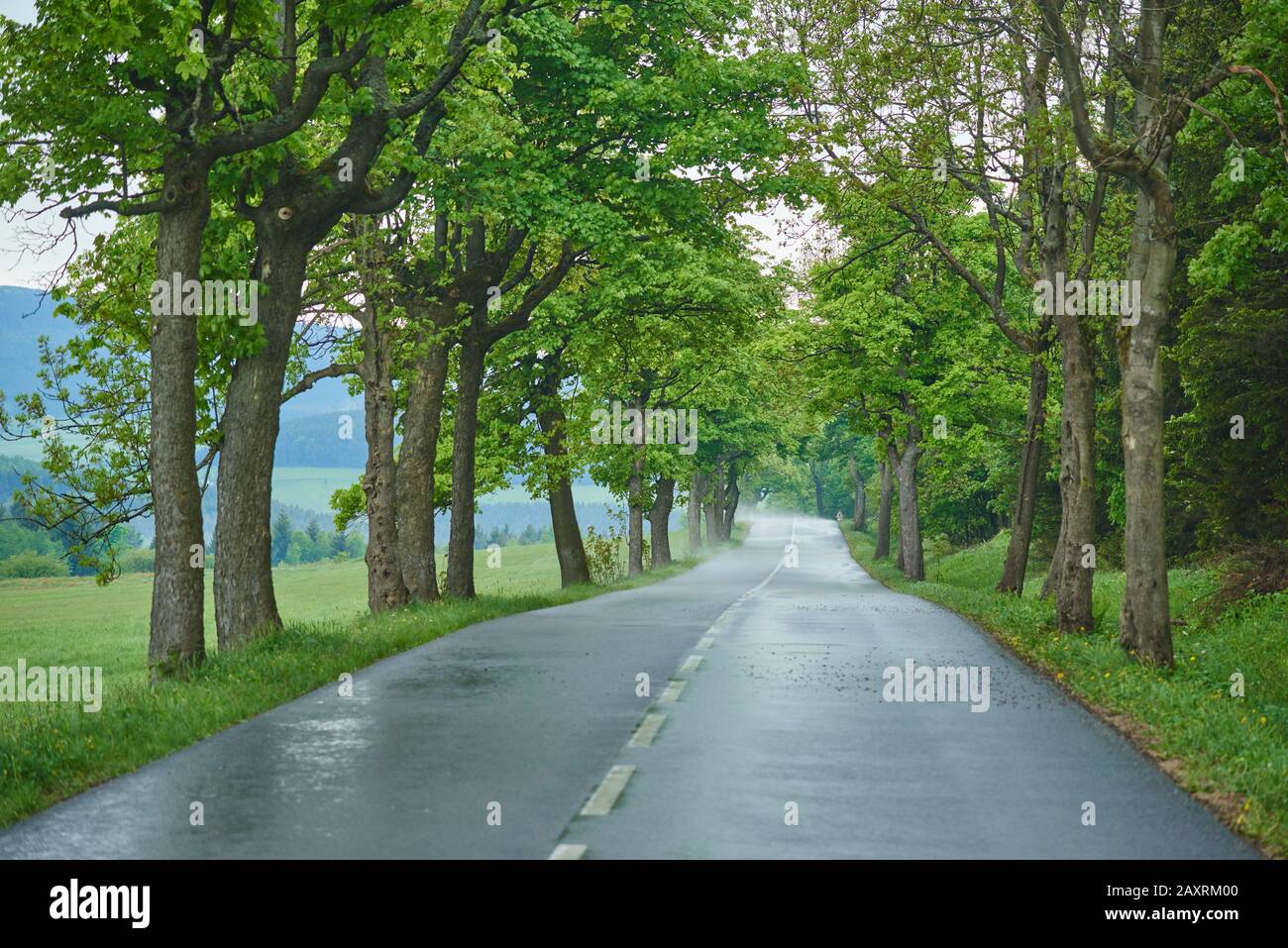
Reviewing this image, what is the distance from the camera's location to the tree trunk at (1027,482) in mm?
26688

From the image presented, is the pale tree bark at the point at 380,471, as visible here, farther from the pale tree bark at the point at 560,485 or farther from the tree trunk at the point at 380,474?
the pale tree bark at the point at 560,485

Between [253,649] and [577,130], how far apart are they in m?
11.9

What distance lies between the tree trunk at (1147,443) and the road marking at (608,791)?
25.2 ft

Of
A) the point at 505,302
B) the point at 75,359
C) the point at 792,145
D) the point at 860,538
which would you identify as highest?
the point at 792,145

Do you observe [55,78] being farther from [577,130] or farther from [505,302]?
[505,302]

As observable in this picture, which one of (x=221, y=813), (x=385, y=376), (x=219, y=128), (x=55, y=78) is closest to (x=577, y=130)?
(x=385, y=376)

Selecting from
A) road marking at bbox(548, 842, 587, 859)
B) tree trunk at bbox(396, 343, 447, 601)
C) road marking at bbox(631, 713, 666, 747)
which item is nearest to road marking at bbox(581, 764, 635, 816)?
road marking at bbox(548, 842, 587, 859)

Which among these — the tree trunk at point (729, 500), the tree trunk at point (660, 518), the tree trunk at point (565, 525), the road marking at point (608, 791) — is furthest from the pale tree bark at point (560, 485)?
the tree trunk at point (729, 500)

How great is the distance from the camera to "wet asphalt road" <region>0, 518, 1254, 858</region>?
655 centimetres

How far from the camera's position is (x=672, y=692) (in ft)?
39.4

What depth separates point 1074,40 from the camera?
54.6ft

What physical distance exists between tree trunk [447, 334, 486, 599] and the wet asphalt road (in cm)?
1165

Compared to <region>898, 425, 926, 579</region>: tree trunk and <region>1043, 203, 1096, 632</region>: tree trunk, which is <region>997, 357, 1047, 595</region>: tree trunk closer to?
<region>1043, 203, 1096, 632</region>: tree trunk

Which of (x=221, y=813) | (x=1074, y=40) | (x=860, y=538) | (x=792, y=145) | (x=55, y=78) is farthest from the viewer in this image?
(x=860, y=538)
